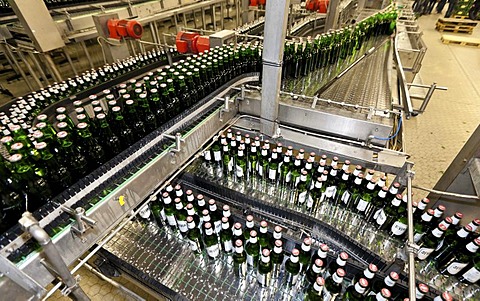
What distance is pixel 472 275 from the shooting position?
103 cm

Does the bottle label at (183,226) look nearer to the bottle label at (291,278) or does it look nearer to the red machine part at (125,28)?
the bottle label at (291,278)

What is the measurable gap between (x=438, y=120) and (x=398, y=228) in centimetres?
333

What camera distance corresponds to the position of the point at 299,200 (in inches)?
56.0

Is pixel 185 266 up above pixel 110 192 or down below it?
below

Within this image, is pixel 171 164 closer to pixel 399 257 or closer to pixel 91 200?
pixel 91 200

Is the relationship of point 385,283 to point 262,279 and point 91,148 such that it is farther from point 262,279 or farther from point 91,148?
point 91,148

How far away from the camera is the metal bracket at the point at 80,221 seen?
26.8 inches

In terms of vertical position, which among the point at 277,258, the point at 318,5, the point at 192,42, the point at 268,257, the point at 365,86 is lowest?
the point at 277,258

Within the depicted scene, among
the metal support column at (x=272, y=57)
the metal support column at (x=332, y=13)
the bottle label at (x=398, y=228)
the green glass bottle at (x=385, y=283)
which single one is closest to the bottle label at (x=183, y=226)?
the metal support column at (x=272, y=57)

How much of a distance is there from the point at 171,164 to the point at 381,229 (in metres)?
1.19

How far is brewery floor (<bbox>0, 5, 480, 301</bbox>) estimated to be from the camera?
1.77m

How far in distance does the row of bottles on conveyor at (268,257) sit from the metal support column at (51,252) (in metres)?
0.49

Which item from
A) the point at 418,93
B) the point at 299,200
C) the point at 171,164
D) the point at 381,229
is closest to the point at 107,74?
the point at 171,164

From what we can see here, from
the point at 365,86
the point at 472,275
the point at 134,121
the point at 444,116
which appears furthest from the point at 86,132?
the point at 444,116
